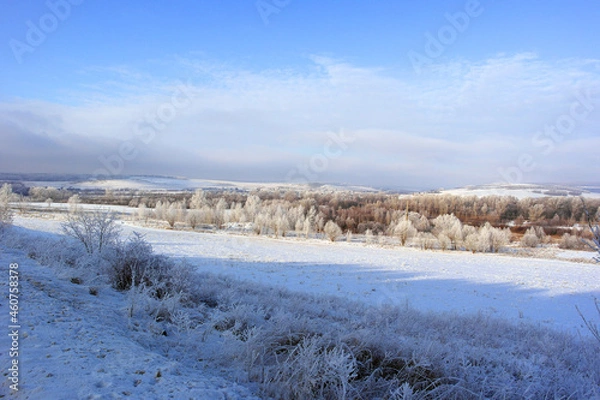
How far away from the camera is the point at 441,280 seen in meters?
25.2

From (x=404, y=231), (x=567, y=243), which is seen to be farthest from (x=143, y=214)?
(x=567, y=243)

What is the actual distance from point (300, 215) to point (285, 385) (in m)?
65.7

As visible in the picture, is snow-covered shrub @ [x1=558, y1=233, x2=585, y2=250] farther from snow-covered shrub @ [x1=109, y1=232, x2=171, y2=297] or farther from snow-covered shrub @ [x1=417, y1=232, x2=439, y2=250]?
snow-covered shrub @ [x1=109, y1=232, x2=171, y2=297]

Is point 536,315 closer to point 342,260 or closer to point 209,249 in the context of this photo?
point 342,260

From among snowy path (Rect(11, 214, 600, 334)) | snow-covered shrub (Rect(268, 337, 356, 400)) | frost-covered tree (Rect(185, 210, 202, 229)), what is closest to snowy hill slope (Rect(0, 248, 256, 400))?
snow-covered shrub (Rect(268, 337, 356, 400))

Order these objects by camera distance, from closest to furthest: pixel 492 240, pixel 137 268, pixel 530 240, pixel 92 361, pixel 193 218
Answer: pixel 92 361, pixel 137 268, pixel 492 240, pixel 530 240, pixel 193 218

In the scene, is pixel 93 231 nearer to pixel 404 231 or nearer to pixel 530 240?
pixel 404 231

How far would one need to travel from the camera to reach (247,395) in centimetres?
302

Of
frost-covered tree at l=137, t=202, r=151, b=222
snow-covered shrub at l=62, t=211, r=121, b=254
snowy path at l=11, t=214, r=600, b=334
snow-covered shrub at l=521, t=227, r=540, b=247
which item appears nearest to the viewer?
snow-covered shrub at l=62, t=211, r=121, b=254

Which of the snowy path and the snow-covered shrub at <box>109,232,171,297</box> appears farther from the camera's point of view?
the snowy path

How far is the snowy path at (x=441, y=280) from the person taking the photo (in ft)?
57.6

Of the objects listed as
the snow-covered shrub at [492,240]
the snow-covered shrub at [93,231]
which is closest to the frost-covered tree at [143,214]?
the snow-covered shrub at [492,240]

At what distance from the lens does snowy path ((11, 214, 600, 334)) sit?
57.6 ft

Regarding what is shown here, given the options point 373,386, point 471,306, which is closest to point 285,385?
point 373,386
